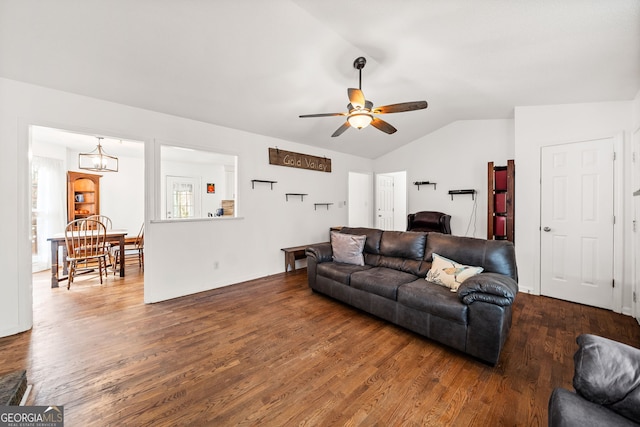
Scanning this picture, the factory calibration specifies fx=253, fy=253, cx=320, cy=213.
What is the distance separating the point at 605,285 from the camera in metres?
3.10

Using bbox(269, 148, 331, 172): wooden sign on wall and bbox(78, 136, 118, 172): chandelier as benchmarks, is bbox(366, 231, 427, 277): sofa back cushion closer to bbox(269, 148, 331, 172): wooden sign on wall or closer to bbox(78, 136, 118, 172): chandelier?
bbox(269, 148, 331, 172): wooden sign on wall

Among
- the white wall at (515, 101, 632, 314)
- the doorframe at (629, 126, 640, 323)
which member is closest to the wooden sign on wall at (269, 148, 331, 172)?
the white wall at (515, 101, 632, 314)

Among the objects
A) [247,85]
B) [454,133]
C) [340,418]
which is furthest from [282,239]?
[454,133]

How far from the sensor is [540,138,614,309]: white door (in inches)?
122

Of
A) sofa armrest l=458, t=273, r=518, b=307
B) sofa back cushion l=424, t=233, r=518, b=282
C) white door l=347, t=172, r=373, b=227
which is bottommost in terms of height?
sofa armrest l=458, t=273, r=518, b=307

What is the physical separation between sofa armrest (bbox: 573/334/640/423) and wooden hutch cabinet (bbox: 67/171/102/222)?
744 centimetres

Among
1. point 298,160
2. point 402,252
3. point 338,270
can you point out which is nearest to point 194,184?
point 298,160

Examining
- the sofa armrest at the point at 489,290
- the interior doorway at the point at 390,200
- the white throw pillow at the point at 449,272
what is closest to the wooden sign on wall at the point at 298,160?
the interior doorway at the point at 390,200

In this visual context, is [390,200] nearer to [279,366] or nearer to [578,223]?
[578,223]

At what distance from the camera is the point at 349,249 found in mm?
3578

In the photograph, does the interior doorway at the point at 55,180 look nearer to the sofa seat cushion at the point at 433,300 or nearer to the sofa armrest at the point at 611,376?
the sofa seat cushion at the point at 433,300

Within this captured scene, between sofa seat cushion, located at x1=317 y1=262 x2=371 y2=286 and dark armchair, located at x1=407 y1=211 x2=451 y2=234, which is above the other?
dark armchair, located at x1=407 y1=211 x2=451 y2=234

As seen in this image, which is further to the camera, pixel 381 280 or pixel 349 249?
pixel 349 249

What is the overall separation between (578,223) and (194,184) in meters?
7.74
